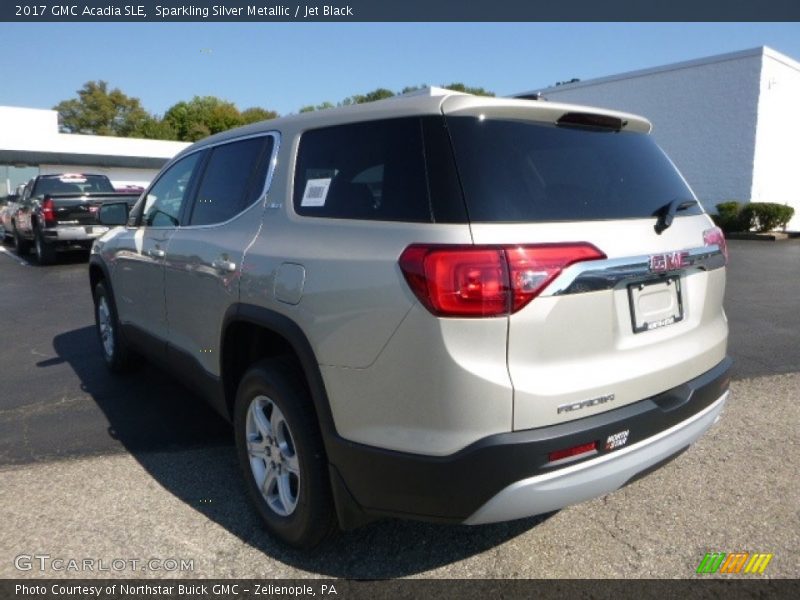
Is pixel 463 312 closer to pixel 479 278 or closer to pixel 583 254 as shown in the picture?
pixel 479 278

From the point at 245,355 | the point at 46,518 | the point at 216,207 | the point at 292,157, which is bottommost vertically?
the point at 46,518

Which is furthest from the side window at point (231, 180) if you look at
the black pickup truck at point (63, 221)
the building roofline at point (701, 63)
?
the building roofline at point (701, 63)

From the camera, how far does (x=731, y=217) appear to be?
18875mm

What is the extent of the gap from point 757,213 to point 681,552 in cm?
1870

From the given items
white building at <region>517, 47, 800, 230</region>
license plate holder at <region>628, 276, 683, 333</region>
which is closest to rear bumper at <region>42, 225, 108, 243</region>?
license plate holder at <region>628, 276, 683, 333</region>

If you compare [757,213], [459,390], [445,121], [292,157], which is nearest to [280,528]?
[459,390]

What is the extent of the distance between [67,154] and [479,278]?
130ft

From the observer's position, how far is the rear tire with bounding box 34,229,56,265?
12.3 metres

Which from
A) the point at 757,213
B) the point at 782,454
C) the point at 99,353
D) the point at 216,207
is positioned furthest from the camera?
the point at 757,213

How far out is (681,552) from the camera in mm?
2672

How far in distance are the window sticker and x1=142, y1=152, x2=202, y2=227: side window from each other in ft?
4.67

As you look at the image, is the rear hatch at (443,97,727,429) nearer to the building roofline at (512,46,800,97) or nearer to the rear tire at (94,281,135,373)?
the rear tire at (94,281,135,373)

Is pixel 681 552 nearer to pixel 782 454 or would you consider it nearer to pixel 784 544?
pixel 784 544

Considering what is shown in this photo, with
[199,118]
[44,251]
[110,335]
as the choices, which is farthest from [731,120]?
[199,118]
